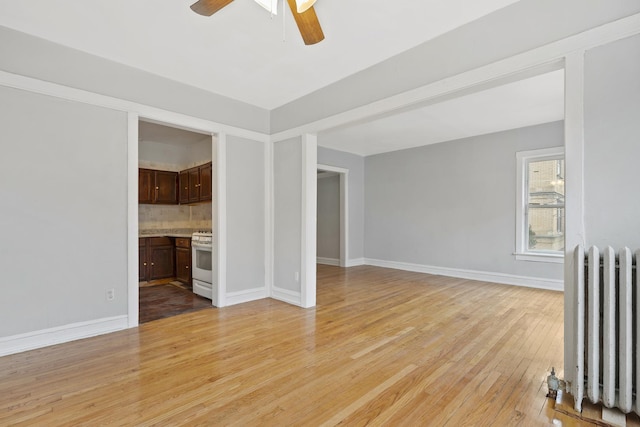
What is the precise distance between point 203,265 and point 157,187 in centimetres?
239

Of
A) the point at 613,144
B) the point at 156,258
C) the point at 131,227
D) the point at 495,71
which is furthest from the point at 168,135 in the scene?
the point at 613,144

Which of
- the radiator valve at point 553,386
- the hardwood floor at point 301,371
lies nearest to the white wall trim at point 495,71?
the radiator valve at point 553,386

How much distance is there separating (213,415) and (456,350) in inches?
80.8

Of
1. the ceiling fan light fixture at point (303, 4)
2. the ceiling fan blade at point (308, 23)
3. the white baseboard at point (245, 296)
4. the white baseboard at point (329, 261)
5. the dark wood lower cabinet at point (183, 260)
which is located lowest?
the white baseboard at point (329, 261)

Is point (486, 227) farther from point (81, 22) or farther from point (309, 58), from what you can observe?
point (81, 22)

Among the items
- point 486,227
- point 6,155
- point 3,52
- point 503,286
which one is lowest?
point 503,286

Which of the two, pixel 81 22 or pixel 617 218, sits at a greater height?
pixel 81 22

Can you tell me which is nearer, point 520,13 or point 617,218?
point 617,218

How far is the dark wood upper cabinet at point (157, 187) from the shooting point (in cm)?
590

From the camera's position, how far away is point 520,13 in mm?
2324

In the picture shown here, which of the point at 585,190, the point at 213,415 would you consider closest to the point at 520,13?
the point at 585,190

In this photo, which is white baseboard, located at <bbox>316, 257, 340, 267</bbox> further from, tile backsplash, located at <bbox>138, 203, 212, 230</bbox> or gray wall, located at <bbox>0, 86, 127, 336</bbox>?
gray wall, located at <bbox>0, 86, 127, 336</bbox>

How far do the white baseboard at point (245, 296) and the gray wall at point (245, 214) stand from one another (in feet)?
0.18

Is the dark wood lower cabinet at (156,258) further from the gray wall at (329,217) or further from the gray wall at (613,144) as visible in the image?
the gray wall at (613,144)
